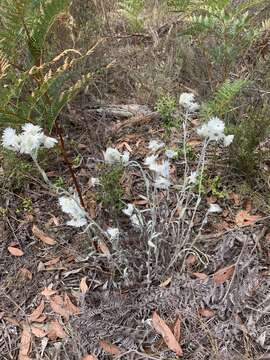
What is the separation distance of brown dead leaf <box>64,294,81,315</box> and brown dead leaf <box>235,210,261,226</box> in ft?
2.86

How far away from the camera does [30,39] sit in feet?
6.52

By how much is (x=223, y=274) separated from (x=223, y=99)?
2.84 feet

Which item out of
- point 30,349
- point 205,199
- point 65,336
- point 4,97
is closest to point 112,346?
point 65,336

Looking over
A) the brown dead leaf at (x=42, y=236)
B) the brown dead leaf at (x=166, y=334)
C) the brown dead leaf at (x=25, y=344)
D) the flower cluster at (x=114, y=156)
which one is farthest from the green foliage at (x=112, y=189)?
the brown dead leaf at (x=25, y=344)

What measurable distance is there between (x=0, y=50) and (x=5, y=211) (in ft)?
2.94

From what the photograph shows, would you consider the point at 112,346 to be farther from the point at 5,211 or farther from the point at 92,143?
the point at 92,143

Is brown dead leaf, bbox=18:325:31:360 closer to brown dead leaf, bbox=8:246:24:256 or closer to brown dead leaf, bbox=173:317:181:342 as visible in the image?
brown dead leaf, bbox=8:246:24:256

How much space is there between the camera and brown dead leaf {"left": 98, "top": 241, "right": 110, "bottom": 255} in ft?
7.30

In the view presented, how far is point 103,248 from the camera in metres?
2.30

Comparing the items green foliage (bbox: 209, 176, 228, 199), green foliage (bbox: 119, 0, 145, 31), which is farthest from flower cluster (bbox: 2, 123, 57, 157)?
green foliage (bbox: 119, 0, 145, 31)

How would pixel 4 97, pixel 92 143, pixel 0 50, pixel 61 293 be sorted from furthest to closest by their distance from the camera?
pixel 92 143 < pixel 61 293 < pixel 0 50 < pixel 4 97

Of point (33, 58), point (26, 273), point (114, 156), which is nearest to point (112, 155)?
point (114, 156)

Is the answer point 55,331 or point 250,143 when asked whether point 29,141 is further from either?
point 250,143

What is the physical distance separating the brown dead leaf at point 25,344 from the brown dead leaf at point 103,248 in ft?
1.56
